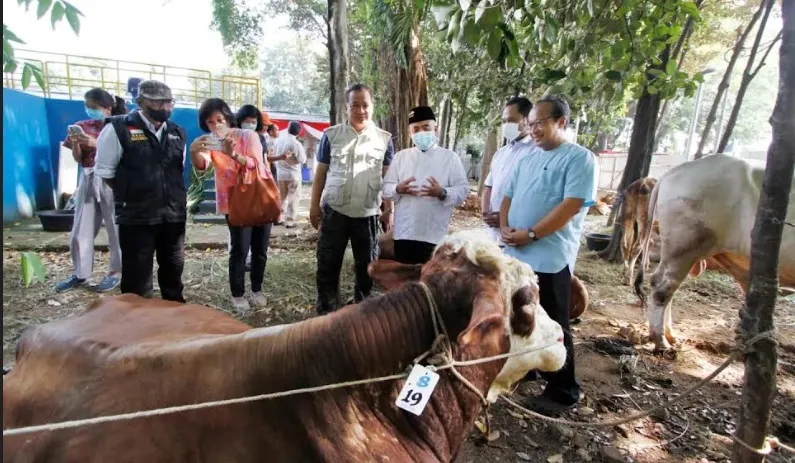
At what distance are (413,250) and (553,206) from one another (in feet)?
4.93

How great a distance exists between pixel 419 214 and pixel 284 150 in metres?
6.54

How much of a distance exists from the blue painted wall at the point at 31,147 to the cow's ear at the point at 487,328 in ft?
35.7

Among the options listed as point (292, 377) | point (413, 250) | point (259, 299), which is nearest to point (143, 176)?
point (259, 299)

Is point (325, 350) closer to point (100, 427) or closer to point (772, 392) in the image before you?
point (100, 427)

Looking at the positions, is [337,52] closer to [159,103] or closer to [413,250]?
[159,103]

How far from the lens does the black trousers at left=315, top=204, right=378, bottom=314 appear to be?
14.0 feet

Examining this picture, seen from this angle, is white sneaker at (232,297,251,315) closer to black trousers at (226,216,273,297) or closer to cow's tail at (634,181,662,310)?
black trousers at (226,216,273,297)

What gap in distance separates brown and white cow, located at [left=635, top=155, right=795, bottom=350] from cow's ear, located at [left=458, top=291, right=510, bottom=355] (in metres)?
3.49

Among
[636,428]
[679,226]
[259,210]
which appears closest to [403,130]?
[259,210]

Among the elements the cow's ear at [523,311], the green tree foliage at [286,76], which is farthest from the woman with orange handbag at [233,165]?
the green tree foliage at [286,76]

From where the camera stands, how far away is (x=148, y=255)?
12.7 feet

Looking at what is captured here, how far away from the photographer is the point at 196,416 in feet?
4.98

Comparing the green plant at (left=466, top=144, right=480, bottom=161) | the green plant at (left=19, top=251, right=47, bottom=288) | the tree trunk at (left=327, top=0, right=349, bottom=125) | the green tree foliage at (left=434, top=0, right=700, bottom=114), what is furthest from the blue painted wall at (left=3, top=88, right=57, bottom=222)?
the green plant at (left=466, top=144, right=480, bottom=161)

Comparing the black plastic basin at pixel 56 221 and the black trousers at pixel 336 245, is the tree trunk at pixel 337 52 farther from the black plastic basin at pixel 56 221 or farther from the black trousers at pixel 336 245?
the black plastic basin at pixel 56 221
